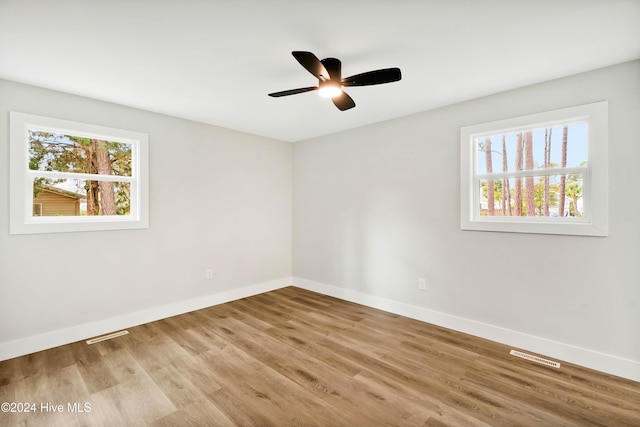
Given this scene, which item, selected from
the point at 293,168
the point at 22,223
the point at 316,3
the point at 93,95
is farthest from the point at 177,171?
the point at 316,3

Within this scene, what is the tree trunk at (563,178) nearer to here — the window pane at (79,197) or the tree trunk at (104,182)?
the window pane at (79,197)

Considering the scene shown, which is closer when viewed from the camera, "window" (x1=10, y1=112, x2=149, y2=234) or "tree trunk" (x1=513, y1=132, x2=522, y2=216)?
"window" (x1=10, y1=112, x2=149, y2=234)

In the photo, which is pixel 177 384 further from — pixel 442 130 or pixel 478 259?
pixel 442 130

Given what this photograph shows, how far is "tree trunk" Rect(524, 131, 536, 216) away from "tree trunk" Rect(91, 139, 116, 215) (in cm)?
454

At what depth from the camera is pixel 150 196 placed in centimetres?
351

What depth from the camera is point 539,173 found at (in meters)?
2.82

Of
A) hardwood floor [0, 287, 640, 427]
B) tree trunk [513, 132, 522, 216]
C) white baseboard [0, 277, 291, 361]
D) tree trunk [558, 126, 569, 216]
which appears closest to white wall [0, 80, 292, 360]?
white baseboard [0, 277, 291, 361]

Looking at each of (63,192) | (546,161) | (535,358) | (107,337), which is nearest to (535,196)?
(546,161)

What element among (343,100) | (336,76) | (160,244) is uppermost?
(336,76)

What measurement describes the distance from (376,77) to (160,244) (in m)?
3.14

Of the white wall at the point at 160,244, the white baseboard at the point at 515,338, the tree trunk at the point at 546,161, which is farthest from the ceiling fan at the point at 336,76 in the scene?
the white baseboard at the point at 515,338

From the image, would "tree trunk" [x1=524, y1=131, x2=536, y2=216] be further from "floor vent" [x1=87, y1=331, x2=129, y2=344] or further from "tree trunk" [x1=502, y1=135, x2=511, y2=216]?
"floor vent" [x1=87, y1=331, x2=129, y2=344]

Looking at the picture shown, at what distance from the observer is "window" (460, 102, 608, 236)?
2.48m

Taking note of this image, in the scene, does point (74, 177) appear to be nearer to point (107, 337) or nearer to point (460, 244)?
point (107, 337)
